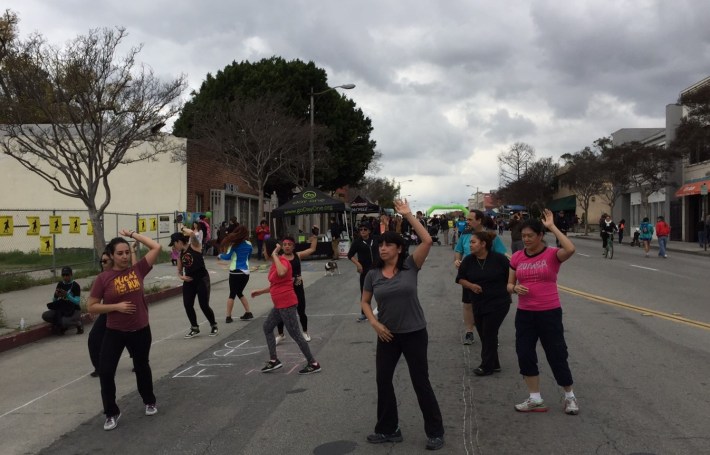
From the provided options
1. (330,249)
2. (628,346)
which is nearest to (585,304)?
(628,346)

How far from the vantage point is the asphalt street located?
15.7 feet

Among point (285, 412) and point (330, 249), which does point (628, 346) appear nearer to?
point (285, 412)

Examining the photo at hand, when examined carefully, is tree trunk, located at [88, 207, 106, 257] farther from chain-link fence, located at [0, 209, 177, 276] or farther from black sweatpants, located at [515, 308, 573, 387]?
black sweatpants, located at [515, 308, 573, 387]

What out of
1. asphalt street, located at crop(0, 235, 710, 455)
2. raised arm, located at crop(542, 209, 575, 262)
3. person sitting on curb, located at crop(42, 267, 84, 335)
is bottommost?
asphalt street, located at crop(0, 235, 710, 455)

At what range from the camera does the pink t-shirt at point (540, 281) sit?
530cm

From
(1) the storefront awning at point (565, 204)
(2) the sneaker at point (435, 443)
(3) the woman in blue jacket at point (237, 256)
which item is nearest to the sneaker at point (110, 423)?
(2) the sneaker at point (435, 443)

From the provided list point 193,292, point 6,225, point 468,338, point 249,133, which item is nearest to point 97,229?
point 6,225

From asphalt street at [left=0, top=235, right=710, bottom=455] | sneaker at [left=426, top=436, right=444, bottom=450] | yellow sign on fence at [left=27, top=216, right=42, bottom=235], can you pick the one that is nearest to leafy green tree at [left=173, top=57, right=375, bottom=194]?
yellow sign on fence at [left=27, top=216, right=42, bottom=235]

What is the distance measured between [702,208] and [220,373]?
122 ft

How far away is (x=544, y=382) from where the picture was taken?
6336 millimetres

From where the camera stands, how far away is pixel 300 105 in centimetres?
3781

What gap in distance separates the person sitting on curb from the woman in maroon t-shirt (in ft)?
16.1

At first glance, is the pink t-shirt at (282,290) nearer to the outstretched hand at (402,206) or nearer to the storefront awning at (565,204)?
the outstretched hand at (402,206)

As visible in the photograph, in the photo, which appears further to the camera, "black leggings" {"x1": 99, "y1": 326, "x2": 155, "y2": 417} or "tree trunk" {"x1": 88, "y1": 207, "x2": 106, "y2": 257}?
"tree trunk" {"x1": 88, "y1": 207, "x2": 106, "y2": 257}
